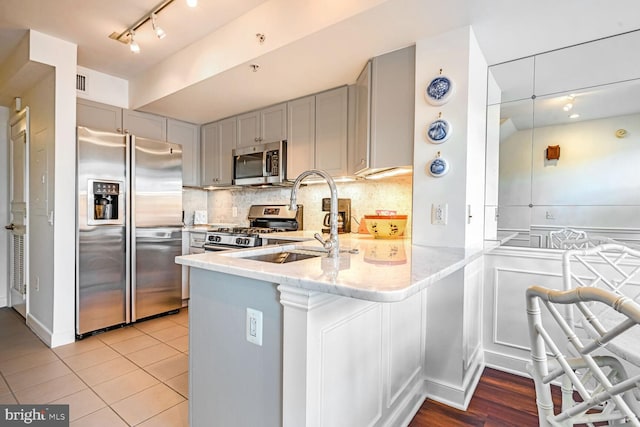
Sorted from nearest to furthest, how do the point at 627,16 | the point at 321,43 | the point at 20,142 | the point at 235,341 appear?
the point at 235,341
the point at 627,16
the point at 321,43
the point at 20,142

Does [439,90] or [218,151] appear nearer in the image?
[439,90]

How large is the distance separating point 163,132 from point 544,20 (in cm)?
364

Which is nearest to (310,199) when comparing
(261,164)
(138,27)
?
(261,164)

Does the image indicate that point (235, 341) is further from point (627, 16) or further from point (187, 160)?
point (187, 160)

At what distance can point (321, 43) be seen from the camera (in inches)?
80.4

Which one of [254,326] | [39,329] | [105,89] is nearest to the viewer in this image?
[254,326]

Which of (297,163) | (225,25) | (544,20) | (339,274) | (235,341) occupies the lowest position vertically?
(235,341)

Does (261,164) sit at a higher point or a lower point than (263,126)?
lower

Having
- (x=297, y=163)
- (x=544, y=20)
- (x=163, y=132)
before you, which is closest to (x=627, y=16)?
(x=544, y=20)

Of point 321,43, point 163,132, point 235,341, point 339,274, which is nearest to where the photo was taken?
point 339,274

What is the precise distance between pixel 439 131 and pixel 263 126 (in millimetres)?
2025

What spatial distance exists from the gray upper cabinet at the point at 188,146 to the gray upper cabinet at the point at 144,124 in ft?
0.36

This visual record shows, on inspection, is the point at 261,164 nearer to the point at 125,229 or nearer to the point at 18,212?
the point at 125,229

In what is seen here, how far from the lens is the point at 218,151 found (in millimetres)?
3887
